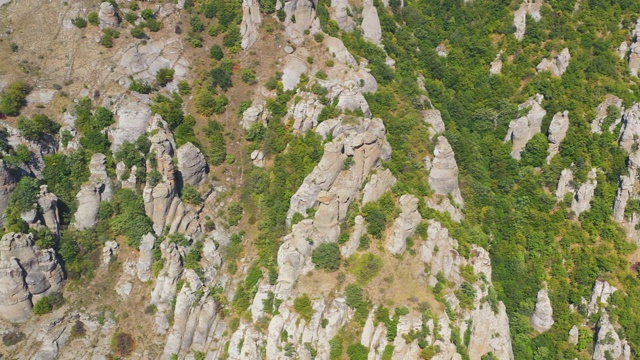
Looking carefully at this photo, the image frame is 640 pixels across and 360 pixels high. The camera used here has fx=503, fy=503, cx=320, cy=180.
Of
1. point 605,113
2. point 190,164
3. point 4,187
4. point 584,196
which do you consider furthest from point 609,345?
point 4,187

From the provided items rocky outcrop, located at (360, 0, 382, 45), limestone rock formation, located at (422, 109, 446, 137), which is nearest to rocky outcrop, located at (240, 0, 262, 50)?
rocky outcrop, located at (360, 0, 382, 45)

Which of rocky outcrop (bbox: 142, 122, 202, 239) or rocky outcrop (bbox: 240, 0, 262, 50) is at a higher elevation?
rocky outcrop (bbox: 240, 0, 262, 50)

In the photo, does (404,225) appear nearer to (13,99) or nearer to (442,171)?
(442,171)

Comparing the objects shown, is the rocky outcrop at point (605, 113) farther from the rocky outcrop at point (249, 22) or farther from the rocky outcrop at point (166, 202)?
the rocky outcrop at point (166, 202)

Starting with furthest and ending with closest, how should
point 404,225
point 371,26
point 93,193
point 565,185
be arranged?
point 371,26 → point 565,185 → point 93,193 → point 404,225

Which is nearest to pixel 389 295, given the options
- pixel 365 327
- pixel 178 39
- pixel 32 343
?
pixel 365 327

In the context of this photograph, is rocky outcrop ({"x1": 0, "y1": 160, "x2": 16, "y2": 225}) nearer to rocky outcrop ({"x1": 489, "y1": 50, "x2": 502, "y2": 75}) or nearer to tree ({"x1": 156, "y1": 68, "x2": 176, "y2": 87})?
tree ({"x1": 156, "y1": 68, "x2": 176, "y2": 87})

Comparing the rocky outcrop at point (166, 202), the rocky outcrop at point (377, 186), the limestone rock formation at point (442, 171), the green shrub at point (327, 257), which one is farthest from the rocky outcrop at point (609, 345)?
the rocky outcrop at point (166, 202)
